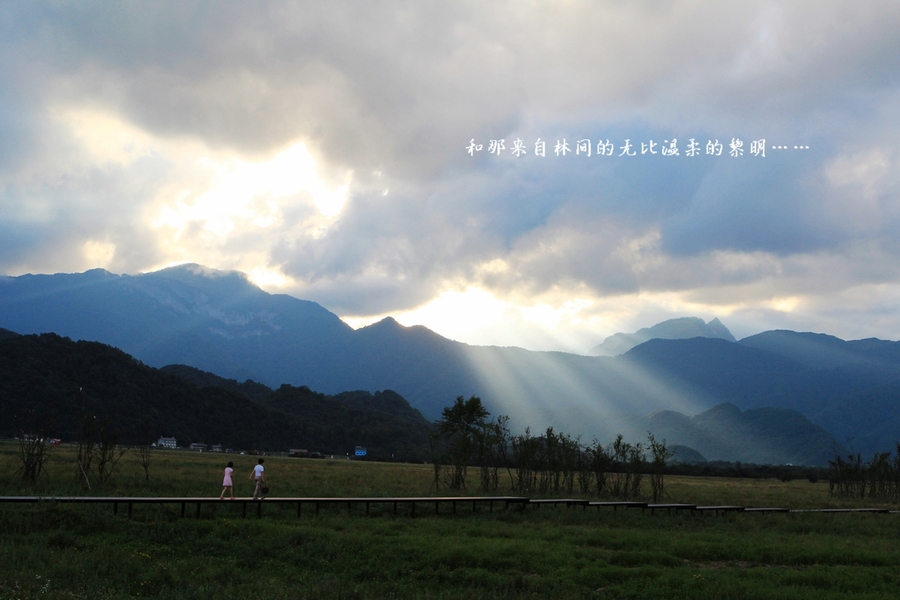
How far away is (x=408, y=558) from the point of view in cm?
1516

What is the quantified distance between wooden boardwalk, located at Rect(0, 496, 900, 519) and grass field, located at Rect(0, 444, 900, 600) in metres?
0.42

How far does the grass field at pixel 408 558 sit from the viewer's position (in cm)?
1263

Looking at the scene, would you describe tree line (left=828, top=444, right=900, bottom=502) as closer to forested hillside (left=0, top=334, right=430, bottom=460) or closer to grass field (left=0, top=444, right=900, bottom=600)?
grass field (left=0, top=444, right=900, bottom=600)

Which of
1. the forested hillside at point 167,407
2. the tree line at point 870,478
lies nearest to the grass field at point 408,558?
the tree line at point 870,478

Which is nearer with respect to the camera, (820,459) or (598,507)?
(598,507)

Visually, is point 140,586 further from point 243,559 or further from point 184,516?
point 184,516

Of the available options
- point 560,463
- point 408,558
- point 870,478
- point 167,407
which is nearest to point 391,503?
point 408,558

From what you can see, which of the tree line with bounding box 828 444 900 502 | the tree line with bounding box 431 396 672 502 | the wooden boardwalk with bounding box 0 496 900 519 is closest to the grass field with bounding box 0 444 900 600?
the wooden boardwalk with bounding box 0 496 900 519

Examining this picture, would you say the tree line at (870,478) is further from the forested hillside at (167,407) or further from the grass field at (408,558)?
the forested hillside at (167,407)

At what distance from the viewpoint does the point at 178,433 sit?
4481 inches

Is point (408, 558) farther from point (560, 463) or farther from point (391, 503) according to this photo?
point (560, 463)

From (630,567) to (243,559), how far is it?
8.35 m

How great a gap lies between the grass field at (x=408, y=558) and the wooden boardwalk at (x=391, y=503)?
1.38 feet

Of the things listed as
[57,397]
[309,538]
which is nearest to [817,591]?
[309,538]
